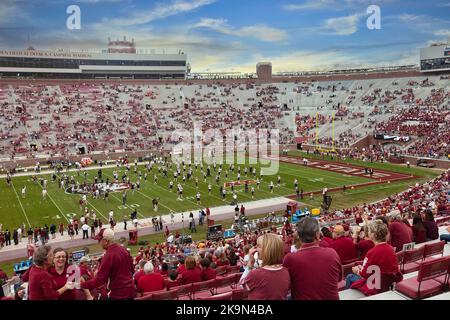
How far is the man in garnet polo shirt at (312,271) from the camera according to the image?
3563 mm

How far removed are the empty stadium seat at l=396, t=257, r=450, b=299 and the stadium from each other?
18mm

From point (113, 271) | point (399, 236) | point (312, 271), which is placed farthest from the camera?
point (399, 236)

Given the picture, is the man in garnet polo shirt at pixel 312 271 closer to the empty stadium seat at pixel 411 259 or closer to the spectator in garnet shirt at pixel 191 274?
the spectator in garnet shirt at pixel 191 274

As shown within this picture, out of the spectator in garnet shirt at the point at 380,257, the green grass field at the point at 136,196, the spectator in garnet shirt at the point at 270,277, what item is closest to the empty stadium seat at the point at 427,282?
the spectator in garnet shirt at the point at 380,257

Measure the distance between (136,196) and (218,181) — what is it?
5646mm

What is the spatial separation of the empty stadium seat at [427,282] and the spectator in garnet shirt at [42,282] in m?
3.58

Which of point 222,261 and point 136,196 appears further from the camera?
point 136,196

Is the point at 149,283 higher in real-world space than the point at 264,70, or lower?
lower

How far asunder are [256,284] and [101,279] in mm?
1937

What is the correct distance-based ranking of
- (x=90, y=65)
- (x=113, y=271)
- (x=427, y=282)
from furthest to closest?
(x=90, y=65), (x=427, y=282), (x=113, y=271)

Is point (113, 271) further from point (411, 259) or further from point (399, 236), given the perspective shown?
point (399, 236)

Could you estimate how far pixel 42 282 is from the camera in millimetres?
3963

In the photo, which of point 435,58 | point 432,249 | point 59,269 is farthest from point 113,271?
point 435,58

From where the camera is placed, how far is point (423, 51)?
5725 centimetres
